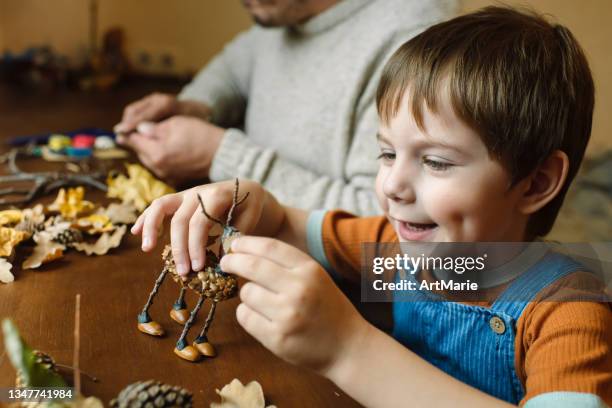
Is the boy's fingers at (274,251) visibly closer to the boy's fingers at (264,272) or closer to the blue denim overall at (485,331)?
the boy's fingers at (264,272)

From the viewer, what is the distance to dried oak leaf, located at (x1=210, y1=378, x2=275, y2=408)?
0.61m

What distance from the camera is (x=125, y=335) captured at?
70 centimetres

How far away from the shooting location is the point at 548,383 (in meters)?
0.63

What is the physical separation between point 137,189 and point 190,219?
1.38 ft

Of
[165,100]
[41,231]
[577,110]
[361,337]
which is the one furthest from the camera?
[165,100]

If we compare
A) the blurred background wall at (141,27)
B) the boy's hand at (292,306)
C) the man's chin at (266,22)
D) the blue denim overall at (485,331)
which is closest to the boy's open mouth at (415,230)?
the blue denim overall at (485,331)

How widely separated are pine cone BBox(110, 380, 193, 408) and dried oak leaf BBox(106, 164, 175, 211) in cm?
52

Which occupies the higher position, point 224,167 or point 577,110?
point 577,110

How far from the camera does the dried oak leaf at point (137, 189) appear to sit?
1.07 metres

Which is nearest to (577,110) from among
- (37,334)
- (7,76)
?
(37,334)

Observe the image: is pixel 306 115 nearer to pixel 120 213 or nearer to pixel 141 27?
pixel 120 213

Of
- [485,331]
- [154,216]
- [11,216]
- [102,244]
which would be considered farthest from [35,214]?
[485,331]

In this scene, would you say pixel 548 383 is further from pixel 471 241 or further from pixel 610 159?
pixel 610 159

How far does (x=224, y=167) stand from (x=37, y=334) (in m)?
0.64
